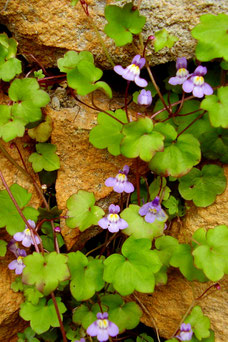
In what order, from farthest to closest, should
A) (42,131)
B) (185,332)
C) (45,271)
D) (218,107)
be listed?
(42,131) → (185,332) → (218,107) → (45,271)

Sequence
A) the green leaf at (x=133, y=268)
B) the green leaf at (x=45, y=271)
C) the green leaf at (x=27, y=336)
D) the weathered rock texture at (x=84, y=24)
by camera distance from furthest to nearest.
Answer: the green leaf at (x=27, y=336), the weathered rock texture at (x=84, y=24), the green leaf at (x=133, y=268), the green leaf at (x=45, y=271)

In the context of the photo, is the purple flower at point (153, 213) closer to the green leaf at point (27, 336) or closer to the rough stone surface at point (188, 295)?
the rough stone surface at point (188, 295)

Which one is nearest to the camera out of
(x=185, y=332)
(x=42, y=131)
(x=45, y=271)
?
Result: (x=45, y=271)

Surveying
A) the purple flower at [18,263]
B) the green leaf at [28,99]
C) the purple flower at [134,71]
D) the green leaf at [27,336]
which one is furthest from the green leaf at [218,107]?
the green leaf at [27,336]

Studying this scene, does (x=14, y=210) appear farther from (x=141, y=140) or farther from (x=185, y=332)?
(x=185, y=332)

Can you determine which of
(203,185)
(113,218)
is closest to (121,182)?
(113,218)

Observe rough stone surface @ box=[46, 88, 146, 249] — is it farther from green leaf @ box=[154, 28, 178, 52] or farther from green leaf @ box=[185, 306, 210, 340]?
green leaf @ box=[185, 306, 210, 340]
